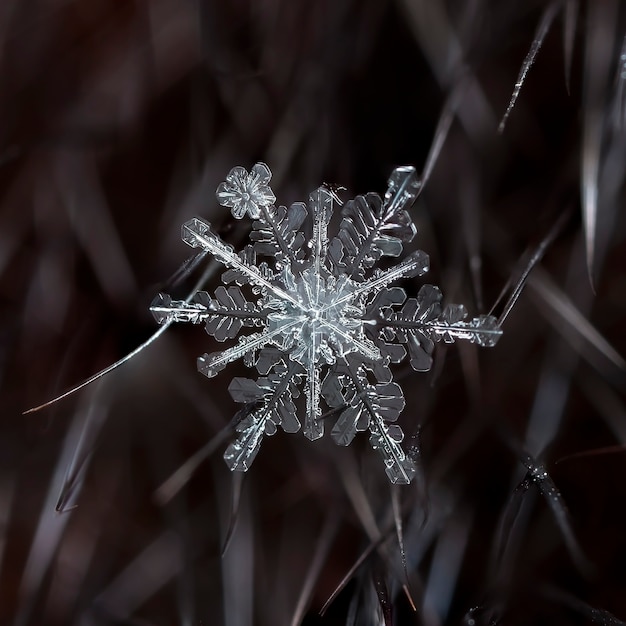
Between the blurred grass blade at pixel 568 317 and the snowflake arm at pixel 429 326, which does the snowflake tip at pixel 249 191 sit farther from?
the blurred grass blade at pixel 568 317

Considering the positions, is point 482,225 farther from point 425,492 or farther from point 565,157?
point 425,492

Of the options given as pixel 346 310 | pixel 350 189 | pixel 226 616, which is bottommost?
pixel 226 616

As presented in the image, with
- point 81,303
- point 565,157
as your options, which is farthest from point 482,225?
point 81,303

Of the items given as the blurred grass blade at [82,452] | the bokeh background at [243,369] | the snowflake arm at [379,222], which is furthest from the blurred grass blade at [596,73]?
the blurred grass blade at [82,452]

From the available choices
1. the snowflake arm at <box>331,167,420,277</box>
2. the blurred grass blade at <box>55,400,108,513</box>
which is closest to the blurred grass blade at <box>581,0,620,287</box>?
the snowflake arm at <box>331,167,420,277</box>

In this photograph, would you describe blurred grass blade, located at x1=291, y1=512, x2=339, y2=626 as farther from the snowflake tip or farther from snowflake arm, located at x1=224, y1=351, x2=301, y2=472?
the snowflake tip

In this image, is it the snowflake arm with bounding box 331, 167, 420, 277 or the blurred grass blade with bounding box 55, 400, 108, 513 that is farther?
the blurred grass blade with bounding box 55, 400, 108, 513
